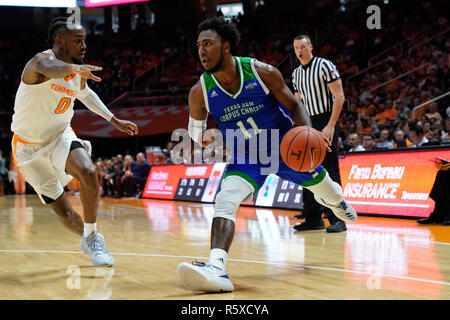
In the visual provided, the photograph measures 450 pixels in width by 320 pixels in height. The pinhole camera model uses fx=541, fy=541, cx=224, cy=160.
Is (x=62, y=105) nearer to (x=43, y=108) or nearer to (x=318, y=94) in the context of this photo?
(x=43, y=108)

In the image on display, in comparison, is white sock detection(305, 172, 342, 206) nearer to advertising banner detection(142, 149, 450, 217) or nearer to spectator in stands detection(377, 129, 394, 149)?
advertising banner detection(142, 149, 450, 217)

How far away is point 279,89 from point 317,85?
102 inches

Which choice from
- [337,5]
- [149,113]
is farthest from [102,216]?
[337,5]

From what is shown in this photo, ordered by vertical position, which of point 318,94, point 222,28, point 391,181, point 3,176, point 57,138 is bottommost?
point 3,176

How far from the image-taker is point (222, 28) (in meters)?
3.63

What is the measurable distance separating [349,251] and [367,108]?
413 inches

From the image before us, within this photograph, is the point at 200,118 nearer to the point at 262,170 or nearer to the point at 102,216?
the point at 262,170

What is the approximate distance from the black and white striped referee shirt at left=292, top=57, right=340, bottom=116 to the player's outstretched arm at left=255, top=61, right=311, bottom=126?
96.3 inches

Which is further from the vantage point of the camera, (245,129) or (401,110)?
(401,110)

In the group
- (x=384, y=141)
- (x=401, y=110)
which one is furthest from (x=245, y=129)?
(x=401, y=110)

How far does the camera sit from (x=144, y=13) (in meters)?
27.7

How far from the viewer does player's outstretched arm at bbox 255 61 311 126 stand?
3.71m

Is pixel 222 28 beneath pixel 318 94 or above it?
above
